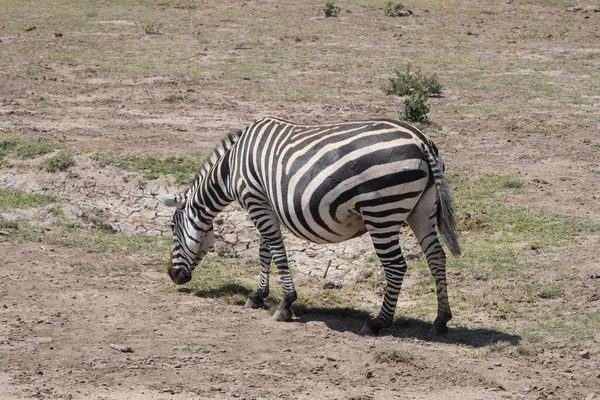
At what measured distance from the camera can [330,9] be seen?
29.5 metres

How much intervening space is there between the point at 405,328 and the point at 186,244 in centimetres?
257

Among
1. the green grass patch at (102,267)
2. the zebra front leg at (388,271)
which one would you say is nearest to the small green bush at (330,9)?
the green grass patch at (102,267)

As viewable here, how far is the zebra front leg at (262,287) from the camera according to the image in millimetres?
9898

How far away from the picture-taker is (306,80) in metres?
20.5

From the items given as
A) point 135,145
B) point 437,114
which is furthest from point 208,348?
point 437,114

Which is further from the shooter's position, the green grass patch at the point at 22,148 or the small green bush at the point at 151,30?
the small green bush at the point at 151,30

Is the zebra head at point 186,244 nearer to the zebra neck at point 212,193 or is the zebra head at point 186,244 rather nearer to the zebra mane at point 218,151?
the zebra neck at point 212,193

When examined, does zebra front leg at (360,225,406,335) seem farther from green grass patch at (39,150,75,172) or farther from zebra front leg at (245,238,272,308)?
green grass patch at (39,150,75,172)

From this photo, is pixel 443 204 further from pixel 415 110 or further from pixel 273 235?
pixel 415 110

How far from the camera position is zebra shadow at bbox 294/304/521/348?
871 centimetres

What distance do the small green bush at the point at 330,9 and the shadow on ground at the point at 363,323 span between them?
20.1 metres

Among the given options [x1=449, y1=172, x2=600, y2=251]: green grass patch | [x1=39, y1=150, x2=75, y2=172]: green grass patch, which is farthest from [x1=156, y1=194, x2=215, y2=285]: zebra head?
[x1=39, y1=150, x2=75, y2=172]: green grass patch

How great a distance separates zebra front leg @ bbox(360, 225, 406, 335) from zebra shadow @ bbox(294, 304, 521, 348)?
0.11 metres

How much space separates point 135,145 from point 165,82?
500 cm
